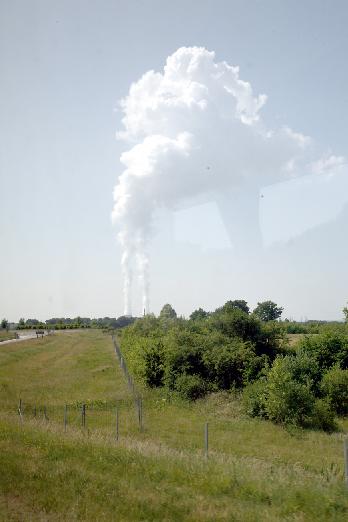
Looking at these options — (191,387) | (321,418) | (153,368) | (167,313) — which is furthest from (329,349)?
(167,313)

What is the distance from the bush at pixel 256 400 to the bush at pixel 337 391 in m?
4.49

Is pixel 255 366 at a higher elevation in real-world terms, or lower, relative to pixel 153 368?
higher

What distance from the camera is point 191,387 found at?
33781mm

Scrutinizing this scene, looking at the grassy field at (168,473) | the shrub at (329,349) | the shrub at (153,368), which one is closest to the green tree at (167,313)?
the shrub at (153,368)

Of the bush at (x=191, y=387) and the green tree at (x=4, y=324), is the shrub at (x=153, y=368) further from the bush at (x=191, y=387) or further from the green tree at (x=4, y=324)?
the green tree at (x=4, y=324)

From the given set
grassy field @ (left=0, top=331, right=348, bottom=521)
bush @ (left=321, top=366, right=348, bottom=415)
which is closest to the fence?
grassy field @ (left=0, top=331, right=348, bottom=521)

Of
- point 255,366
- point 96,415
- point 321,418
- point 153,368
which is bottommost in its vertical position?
point 321,418

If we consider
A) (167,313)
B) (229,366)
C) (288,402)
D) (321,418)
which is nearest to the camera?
(288,402)

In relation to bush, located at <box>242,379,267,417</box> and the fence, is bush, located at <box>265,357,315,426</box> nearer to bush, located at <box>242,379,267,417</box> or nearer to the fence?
bush, located at <box>242,379,267,417</box>

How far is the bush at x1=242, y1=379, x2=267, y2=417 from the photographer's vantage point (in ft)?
91.7

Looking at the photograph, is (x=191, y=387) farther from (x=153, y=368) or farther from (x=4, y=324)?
(x=4, y=324)

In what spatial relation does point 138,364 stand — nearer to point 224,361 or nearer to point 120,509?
point 224,361

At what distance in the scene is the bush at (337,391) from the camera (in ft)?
100

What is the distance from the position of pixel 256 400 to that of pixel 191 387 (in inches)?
263
